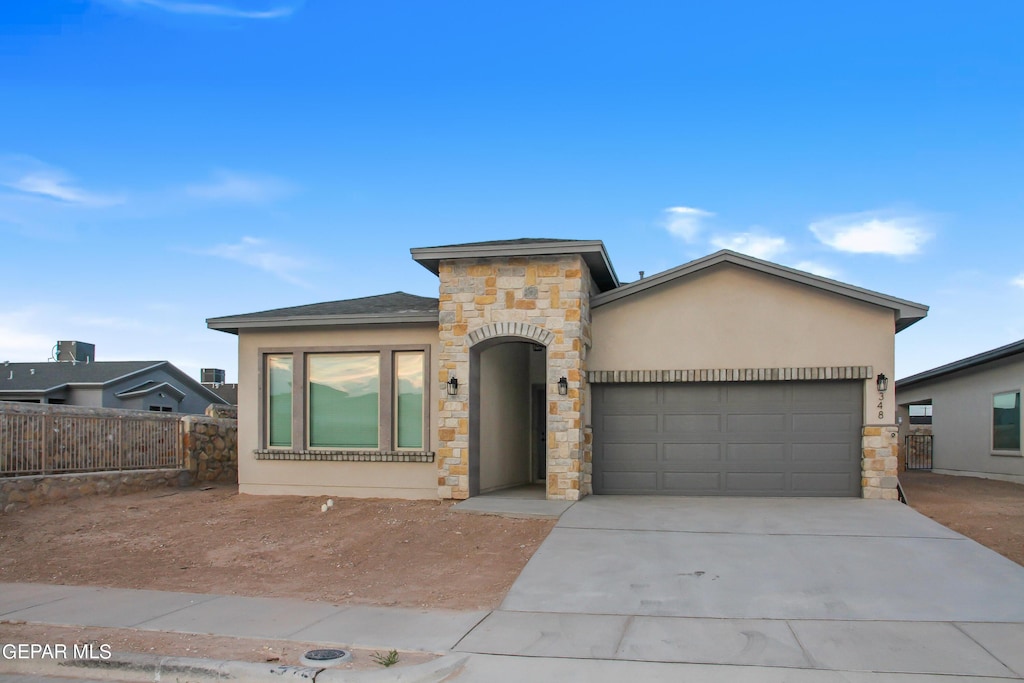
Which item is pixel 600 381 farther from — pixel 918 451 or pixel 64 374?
pixel 64 374

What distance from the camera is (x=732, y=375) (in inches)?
527

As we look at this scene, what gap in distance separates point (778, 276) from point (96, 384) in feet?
83.1

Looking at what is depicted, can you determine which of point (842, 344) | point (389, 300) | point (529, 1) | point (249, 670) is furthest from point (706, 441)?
point (249, 670)

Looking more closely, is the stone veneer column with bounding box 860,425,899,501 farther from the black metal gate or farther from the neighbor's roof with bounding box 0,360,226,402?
the neighbor's roof with bounding box 0,360,226,402

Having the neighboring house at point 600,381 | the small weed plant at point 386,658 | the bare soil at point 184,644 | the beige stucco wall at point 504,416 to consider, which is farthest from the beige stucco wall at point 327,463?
the small weed plant at point 386,658

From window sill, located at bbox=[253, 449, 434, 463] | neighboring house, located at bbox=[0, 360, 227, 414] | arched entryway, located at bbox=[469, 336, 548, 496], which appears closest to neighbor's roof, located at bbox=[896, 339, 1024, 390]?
arched entryway, located at bbox=[469, 336, 548, 496]

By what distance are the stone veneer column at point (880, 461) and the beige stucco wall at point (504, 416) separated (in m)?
6.36

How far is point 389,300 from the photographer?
54.1 feet

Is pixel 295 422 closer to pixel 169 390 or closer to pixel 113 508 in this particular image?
pixel 113 508

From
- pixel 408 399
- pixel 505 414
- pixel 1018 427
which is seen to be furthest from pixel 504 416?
pixel 1018 427

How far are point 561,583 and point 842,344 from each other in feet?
23.3

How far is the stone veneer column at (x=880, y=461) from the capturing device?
42.0ft

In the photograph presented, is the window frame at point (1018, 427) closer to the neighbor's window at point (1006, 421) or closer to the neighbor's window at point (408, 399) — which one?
the neighbor's window at point (1006, 421)

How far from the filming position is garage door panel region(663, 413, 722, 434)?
44.6 ft
